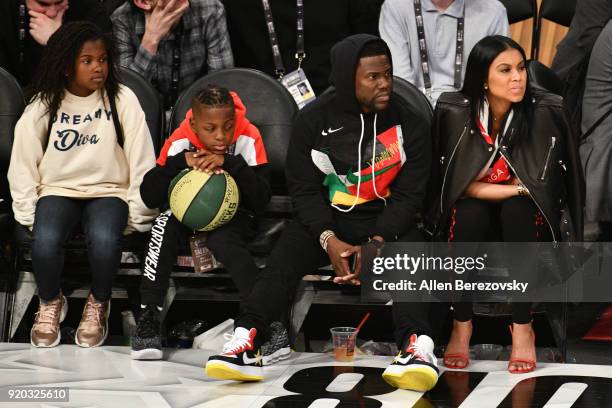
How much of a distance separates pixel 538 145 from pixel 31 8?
2620 mm

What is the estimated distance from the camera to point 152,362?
4.19 metres

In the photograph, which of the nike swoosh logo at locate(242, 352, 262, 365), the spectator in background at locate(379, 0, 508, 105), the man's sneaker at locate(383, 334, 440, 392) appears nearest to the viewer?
the man's sneaker at locate(383, 334, 440, 392)

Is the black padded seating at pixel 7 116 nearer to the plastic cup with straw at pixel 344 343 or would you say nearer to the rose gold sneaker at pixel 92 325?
the rose gold sneaker at pixel 92 325

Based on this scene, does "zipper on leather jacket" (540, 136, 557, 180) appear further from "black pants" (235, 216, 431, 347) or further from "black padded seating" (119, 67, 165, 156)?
"black padded seating" (119, 67, 165, 156)

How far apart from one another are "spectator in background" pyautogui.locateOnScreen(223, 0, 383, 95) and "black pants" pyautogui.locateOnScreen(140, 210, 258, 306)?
1263mm

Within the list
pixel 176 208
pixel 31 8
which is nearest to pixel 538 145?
pixel 176 208

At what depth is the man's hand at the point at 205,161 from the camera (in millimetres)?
4266

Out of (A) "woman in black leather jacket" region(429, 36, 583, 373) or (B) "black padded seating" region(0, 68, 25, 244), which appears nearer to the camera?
(A) "woman in black leather jacket" region(429, 36, 583, 373)

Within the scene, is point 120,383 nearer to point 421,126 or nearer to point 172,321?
point 172,321

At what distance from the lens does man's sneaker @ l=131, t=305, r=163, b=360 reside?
4195mm

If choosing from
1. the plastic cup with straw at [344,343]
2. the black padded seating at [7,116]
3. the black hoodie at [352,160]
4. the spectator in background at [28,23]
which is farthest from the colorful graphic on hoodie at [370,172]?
the spectator in background at [28,23]

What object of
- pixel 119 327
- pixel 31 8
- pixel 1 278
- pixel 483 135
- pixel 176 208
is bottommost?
pixel 119 327

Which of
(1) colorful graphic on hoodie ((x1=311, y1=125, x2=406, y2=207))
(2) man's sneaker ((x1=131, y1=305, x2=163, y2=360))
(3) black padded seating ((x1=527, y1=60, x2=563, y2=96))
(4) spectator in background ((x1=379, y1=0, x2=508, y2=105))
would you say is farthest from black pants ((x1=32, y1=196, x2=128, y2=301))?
(3) black padded seating ((x1=527, y1=60, x2=563, y2=96))

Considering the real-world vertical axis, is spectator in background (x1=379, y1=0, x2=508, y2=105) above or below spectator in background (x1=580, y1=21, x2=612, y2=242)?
above
